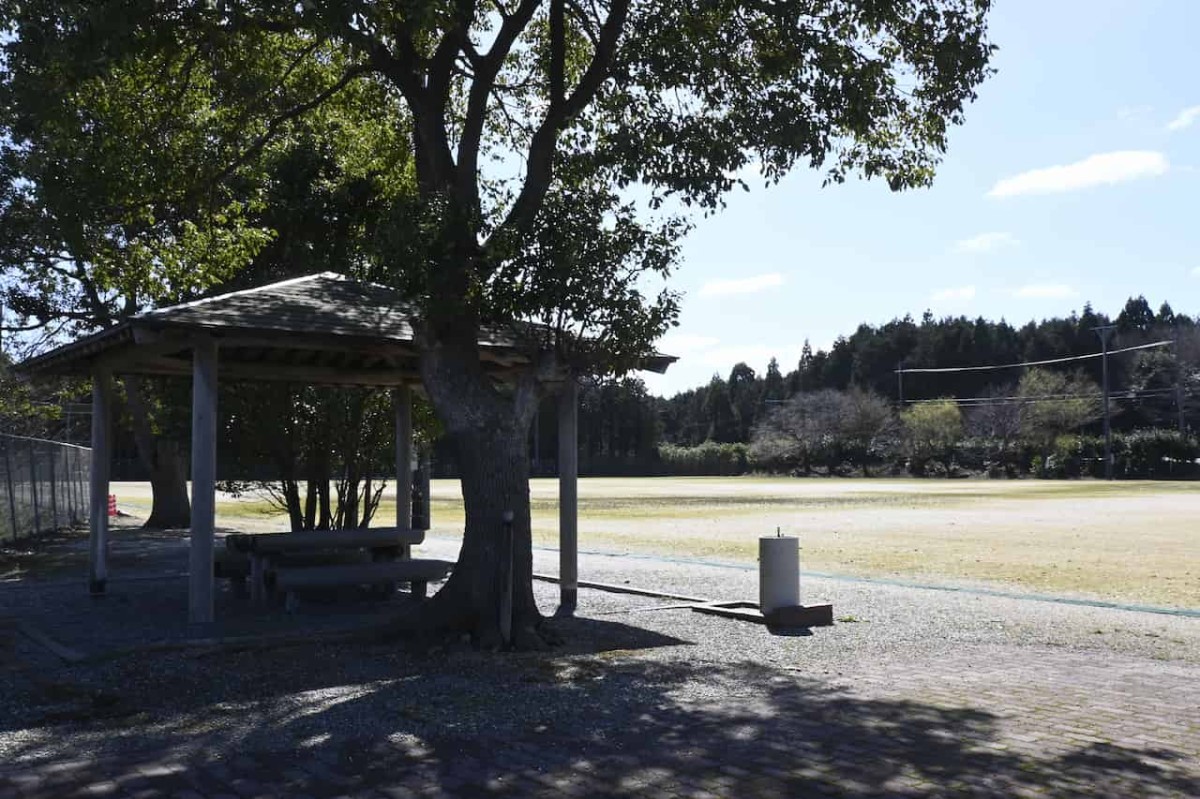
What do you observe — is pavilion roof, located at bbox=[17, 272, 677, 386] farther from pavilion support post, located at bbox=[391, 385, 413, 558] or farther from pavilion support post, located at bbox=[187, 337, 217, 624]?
pavilion support post, located at bbox=[391, 385, 413, 558]

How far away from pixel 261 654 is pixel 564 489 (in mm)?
4339

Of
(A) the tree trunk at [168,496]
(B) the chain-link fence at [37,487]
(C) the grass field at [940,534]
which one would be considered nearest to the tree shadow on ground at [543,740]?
(C) the grass field at [940,534]

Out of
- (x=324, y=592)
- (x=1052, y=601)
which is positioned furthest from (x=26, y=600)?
(x=1052, y=601)

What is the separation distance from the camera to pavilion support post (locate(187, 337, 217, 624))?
34.4ft

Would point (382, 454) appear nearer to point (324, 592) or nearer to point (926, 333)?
point (324, 592)

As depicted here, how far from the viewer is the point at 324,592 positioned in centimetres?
1321

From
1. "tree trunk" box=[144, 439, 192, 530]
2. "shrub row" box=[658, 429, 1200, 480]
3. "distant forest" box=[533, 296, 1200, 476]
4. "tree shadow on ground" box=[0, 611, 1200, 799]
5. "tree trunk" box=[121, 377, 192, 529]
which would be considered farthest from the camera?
"distant forest" box=[533, 296, 1200, 476]

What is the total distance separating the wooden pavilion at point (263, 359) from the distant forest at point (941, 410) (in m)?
59.6

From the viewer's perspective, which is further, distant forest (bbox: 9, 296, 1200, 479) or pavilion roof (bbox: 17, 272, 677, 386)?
distant forest (bbox: 9, 296, 1200, 479)

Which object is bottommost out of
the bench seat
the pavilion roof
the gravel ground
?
the gravel ground

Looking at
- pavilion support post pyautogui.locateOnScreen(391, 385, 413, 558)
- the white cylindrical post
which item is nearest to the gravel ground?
the white cylindrical post

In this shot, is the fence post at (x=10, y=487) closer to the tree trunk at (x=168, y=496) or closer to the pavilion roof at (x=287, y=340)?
the tree trunk at (x=168, y=496)

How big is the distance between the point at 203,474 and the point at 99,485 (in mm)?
3591

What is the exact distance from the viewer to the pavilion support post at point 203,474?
10.5 meters
